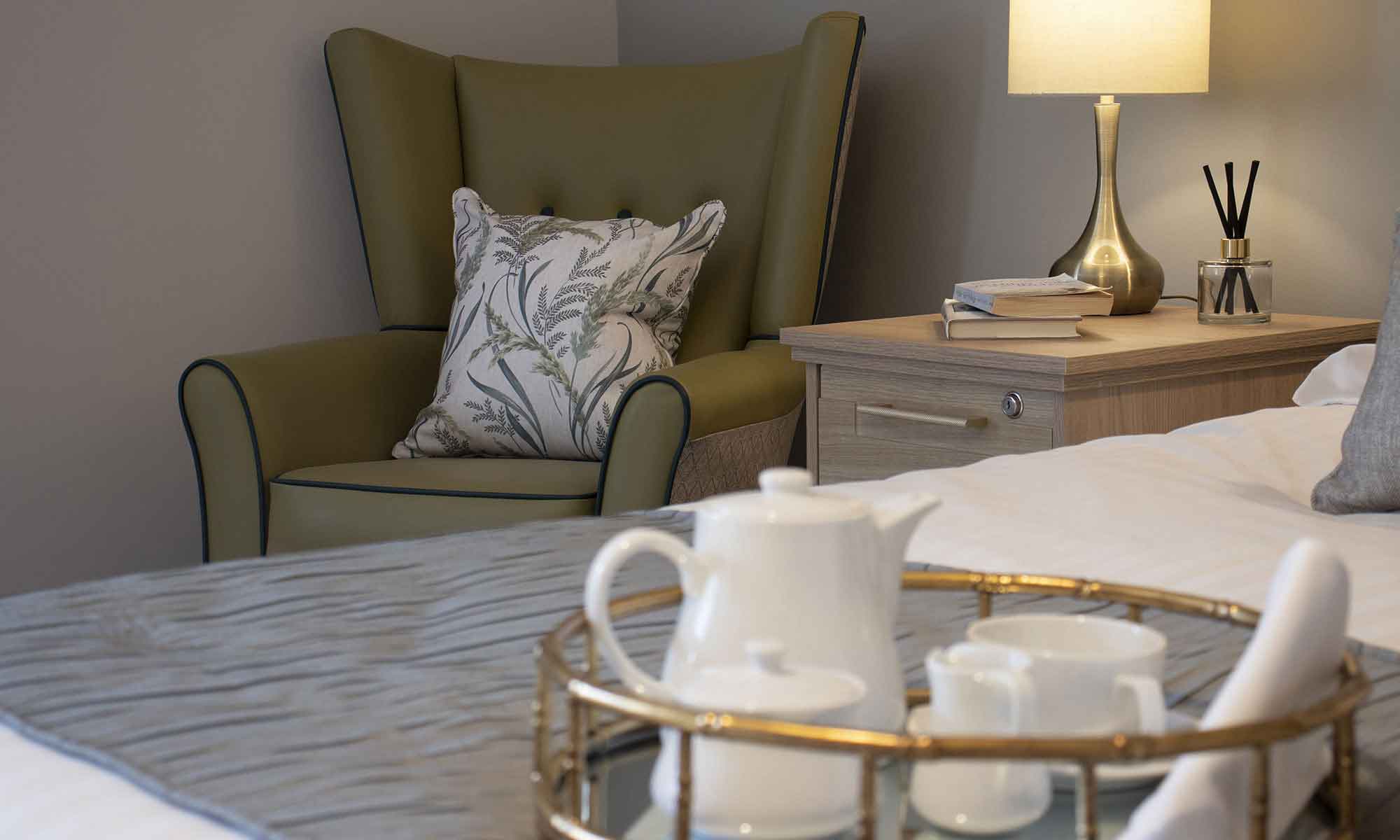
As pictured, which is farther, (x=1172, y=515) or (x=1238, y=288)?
(x=1238, y=288)

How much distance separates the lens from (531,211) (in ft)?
9.11

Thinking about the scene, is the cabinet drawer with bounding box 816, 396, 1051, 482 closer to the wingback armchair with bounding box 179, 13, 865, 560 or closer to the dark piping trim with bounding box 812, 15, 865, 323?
the wingback armchair with bounding box 179, 13, 865, 560

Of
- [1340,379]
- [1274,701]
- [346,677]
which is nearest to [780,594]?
[1274,701]

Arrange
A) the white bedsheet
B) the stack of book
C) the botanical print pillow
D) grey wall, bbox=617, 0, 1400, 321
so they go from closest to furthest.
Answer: the white bedsheet < the stack of book < grey wall, bbox=617, 0, 1400, 321 < the botanical print pillow

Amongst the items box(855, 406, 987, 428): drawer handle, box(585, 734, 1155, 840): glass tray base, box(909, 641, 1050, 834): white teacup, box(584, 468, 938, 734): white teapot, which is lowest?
box(855, 406, 987, 428): drawer handle

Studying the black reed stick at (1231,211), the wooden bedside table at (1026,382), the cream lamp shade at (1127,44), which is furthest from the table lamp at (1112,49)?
the wooden bedside table at (1026,382)

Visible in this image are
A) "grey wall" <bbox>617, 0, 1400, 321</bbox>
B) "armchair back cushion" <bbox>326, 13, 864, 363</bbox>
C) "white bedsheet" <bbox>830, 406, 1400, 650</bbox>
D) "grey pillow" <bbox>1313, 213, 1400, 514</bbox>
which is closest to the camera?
"white bedsheet" <bbox>830, 406, 1400, 650</bbox>

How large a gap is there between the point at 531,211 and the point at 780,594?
7.69ft

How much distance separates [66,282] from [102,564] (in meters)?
0.52

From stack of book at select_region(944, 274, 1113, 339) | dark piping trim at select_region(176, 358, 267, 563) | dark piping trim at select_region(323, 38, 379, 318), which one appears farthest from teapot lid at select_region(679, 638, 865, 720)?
dark piping trim at select_region(323, 38, 379, 318)

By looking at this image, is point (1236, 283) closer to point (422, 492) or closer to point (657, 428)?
point (657, 428)

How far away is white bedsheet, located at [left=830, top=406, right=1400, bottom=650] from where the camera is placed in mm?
863

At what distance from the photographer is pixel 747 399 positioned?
215cm

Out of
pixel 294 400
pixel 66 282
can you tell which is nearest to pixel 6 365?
pixel 66 282
